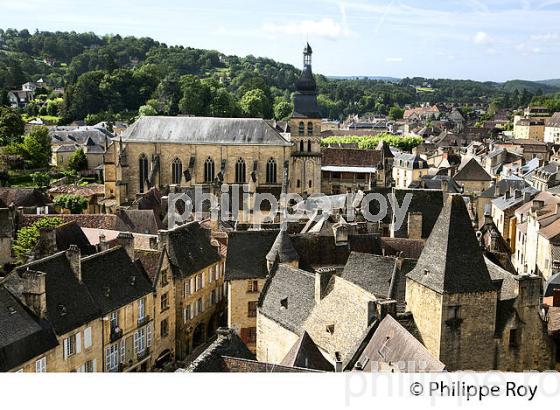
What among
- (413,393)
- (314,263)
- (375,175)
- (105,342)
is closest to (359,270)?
(314,263)

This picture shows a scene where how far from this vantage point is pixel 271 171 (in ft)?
127

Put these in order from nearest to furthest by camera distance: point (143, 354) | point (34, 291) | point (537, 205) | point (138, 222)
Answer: point (34, 291)
point (143, 354)
point (138, 222)
point (537, 205)

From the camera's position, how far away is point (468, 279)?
11891 mm

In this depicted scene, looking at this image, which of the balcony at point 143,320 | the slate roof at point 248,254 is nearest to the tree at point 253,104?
the slate roof at point 248,254

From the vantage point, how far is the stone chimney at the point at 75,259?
1532cm

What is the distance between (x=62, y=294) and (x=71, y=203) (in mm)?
21071

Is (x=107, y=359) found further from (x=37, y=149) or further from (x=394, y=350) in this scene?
(x=37, y=149)

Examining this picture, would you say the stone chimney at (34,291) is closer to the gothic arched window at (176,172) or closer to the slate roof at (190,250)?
the slate roof at (190,250)

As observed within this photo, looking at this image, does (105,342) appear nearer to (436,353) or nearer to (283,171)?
(436,353)

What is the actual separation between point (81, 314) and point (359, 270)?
6668 mm

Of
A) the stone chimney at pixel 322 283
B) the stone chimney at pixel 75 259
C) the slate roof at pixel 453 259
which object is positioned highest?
the slate roof at pixel 453 259

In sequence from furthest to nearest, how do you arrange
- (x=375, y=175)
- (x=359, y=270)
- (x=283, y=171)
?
(x=375, y=175) → (x=283, y=171) → (x=359, y=270)

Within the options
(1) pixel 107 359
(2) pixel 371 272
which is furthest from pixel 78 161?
(2) pixel 371 272

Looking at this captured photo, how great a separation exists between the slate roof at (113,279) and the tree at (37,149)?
113 ft
